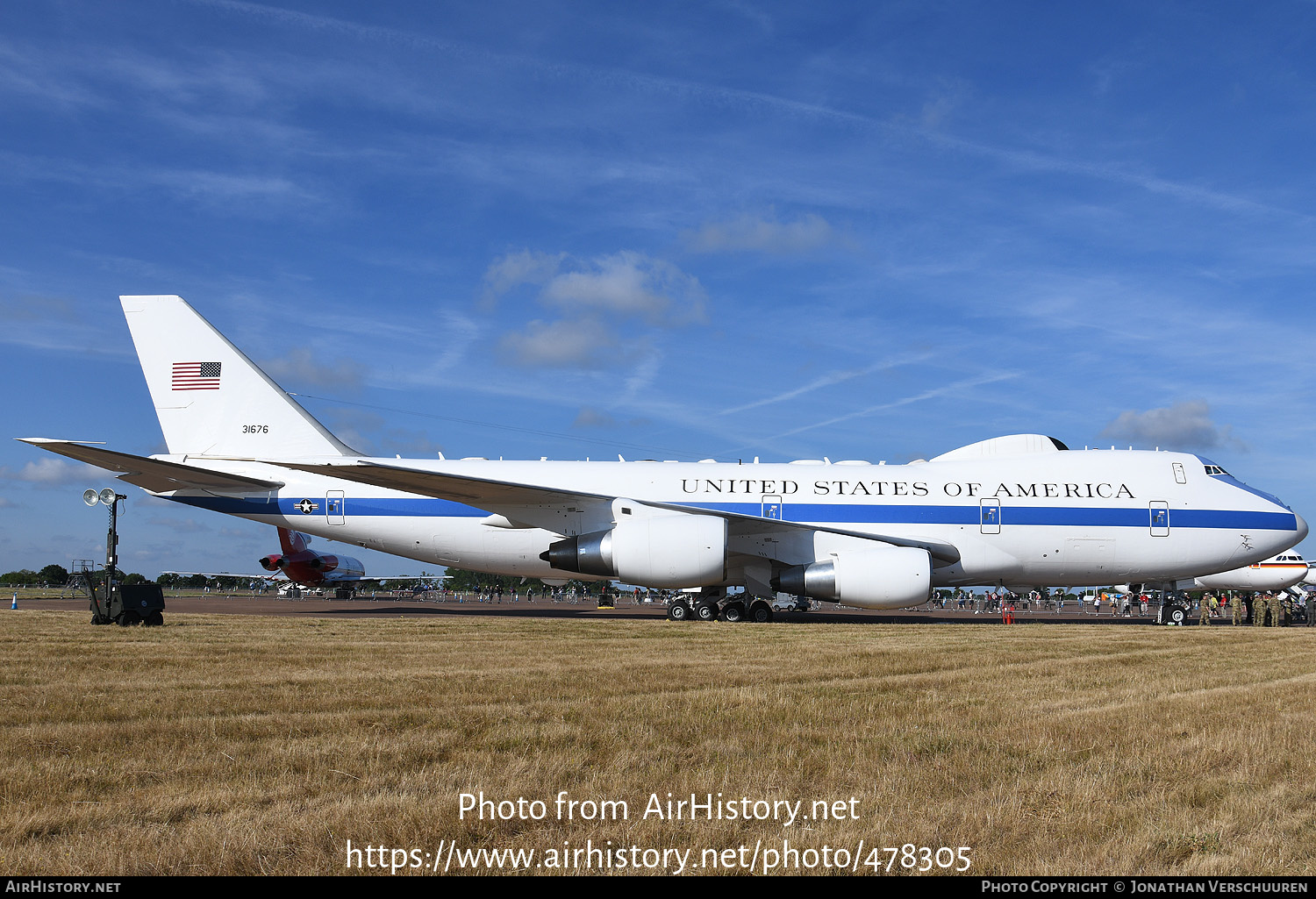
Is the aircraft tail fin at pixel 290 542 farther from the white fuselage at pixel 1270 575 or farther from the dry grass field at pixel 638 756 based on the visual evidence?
the white fuselage at pixel 1270 575

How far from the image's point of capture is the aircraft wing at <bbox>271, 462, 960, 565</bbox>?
17.3 metres

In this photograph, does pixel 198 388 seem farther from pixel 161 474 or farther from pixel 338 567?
pixel 338 567

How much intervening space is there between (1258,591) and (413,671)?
41658mm

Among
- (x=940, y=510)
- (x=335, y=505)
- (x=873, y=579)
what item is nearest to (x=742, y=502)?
(x=873, y=579)

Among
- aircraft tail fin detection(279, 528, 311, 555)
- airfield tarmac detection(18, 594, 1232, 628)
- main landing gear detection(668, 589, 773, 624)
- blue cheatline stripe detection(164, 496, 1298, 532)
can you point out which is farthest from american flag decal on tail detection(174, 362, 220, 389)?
aircraft tail fin detection(279, 528, 311, 555)

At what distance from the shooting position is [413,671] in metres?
8.32

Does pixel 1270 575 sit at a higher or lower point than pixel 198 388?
lower

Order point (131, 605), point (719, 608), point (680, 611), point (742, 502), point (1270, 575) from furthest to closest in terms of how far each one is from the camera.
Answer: point (1270, 575), point (680, 611), point (719, 608), point (742, 502), point (131, 605)

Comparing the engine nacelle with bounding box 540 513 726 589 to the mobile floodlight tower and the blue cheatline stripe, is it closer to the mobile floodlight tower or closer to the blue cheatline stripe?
the blue cheatline stripe

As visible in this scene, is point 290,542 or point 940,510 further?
point 290,542

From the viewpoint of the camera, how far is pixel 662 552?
1758cm

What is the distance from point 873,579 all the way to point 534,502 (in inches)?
283

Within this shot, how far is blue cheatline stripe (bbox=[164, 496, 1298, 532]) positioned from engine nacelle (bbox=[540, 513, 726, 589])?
1970 mm

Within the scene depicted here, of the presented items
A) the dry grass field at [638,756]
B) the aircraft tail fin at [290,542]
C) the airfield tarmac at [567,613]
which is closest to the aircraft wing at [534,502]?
the airfield tarmac at [567,613]
